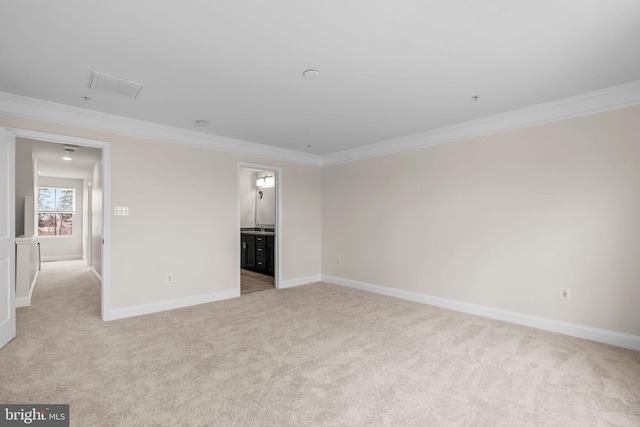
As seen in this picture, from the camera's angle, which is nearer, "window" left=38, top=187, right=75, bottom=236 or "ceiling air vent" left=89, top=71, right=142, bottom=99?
"ceiling air vent" left=89, top=71, right=142, bottom=99

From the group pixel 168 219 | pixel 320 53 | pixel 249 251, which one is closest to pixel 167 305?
pixel 168 219

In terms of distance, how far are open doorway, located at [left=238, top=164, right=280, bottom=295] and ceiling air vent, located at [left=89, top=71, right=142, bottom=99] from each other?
7.14 feet

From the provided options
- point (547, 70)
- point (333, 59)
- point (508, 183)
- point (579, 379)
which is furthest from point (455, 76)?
point (579, 379)

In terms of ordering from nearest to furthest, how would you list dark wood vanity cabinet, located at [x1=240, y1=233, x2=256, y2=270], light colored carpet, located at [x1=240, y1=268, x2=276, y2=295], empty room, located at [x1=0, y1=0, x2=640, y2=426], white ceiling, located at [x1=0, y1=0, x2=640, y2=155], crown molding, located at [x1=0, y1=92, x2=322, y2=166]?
white ceiling, located at [x1=0, y1=0, x2=640, y2=155] < empty room, located at [x1=0, y1=0, x2=640, y2=426] < crown molding, located at [x1=0, y1=92, x2=322, y2=166] < light colored carpet, located at [x1=240, y1=268, x2=276, y2=295] < dark wood vanity cabinet, located at [x1=240, y1=233, x2=256, y2=270]

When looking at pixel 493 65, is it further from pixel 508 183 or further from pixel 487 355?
pixel 487 355

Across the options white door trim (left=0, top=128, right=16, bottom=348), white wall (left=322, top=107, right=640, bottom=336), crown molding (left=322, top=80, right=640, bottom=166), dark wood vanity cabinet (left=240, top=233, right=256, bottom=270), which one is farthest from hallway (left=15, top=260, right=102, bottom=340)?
crown molding (left=322, top=80, right=640, bottom=166)

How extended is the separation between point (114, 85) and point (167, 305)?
277 centimetres

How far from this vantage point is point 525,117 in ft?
11.8

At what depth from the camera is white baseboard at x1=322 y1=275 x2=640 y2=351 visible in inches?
120

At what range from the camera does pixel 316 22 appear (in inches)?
80.4

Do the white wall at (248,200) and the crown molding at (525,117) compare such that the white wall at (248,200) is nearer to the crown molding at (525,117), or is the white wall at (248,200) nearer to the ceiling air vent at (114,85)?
the crown molding at (525,117)

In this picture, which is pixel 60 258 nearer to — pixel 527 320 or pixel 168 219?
pixel 168 219

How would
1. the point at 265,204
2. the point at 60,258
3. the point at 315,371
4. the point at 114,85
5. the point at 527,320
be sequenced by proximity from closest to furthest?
1. the point at 315,371
2. the point at 114,85
3. the point at 527,320
4. the point at 265,204
5. the point at 60,258

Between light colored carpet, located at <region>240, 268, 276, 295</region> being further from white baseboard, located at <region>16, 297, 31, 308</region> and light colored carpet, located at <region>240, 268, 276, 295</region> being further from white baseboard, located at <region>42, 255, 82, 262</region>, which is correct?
white baseboard, located at <region>42, 255, 82, 262</region>
